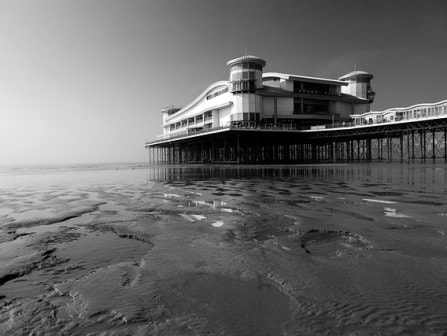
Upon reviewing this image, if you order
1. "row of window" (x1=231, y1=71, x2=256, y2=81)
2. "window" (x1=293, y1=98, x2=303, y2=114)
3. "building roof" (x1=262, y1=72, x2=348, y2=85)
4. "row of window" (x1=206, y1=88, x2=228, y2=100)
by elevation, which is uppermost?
"building roof" (x1=262, y1=72, x2=348, y2=85)

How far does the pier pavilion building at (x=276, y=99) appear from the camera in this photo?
59.7m

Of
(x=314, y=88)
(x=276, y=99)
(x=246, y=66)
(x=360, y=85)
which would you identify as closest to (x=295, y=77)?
(x=314, y=88)

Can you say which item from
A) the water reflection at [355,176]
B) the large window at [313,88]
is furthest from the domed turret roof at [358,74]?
the water reflection at [355,176]

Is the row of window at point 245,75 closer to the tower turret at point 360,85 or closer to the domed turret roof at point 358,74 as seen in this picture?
the tower turret at point 360,85

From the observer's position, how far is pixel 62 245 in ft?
17.1

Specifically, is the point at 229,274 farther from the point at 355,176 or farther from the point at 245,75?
the point at 245,75

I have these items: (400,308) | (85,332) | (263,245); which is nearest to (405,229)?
(263,245)

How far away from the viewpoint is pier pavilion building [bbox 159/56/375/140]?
59656mm

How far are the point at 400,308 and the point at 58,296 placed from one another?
3189 mm

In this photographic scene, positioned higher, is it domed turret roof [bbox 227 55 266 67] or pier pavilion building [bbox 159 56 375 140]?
domed turret roof [bbox 227 55 266 67]

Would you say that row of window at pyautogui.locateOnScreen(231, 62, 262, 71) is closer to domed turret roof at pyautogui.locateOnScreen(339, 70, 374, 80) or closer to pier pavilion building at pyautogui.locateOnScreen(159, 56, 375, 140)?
pier pavilion building at pyautogui.locateOnScreen(159, 56, 375, 140)

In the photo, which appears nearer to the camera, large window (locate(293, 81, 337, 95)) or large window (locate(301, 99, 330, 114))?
large window (locate(293, 81, 337, 95))

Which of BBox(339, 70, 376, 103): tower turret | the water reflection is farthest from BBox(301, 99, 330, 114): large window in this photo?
the water reflection

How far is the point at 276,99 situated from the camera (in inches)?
2500
